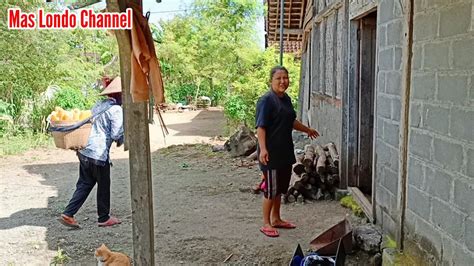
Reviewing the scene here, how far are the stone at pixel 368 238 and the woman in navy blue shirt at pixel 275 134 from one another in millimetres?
925

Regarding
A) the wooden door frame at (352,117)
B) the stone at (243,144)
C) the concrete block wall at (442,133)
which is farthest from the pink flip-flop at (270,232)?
the stone at (243,144)

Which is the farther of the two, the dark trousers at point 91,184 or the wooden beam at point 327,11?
the wooden beam at point 327,11

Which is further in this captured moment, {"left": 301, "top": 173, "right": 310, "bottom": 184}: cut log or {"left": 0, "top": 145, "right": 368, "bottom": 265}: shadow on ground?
{"left": 301, "top": 173, "right": 310, "bottom": 184}: cut log

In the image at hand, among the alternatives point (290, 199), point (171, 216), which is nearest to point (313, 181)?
point (290, 199)

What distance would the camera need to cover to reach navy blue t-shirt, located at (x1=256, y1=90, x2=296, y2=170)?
4777 mm

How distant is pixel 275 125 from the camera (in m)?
4.84

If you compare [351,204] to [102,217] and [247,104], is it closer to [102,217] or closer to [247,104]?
[102,217]

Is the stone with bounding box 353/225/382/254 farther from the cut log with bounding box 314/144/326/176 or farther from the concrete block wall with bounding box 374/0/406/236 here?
the cut log with bounding box 314/144/326/176

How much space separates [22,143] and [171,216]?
24.6 ft

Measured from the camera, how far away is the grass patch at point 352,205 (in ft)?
17.8

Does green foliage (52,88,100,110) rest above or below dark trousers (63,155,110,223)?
above

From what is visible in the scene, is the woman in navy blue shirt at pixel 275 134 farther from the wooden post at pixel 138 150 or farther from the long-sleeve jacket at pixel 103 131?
the wooden post at pixel 138 150

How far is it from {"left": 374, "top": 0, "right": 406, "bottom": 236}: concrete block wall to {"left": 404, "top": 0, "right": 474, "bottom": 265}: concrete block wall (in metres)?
0.43

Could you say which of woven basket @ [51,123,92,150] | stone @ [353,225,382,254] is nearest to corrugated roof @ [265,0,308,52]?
woven basket @ [51,123,92,150]
